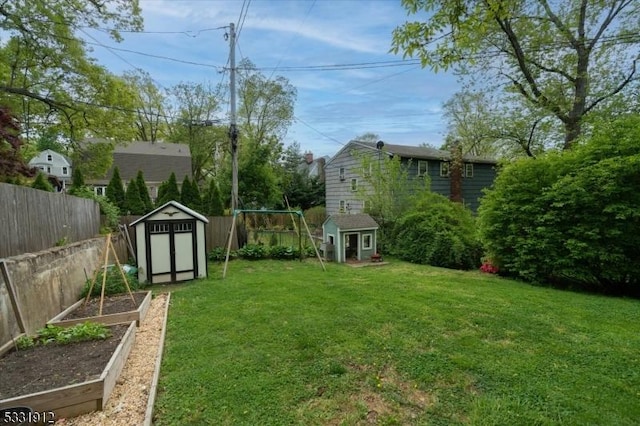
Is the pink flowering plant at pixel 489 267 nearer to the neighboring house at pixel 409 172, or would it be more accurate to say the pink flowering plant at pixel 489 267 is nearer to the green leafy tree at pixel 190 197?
the neighboring house at pixel 409 172

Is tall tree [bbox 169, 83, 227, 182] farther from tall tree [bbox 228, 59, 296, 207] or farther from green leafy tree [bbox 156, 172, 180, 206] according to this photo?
green leafy tree [bbox 156, 172, 180, 206]

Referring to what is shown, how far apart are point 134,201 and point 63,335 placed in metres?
12.3

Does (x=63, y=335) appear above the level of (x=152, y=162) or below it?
below

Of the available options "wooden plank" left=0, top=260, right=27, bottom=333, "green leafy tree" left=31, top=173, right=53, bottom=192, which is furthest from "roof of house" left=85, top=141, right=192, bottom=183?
"wooden plank" left=0, top=260, right=27, bottom=333

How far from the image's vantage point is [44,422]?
2.57 m

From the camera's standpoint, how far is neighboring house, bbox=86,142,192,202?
2455 cm

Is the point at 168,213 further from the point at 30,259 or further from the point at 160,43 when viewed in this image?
the point at 160,43

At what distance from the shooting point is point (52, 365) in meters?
3.22

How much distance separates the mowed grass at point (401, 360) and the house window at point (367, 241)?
5.54 meters

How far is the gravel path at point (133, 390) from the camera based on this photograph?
2635 mm

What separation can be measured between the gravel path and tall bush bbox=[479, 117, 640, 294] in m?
8.33

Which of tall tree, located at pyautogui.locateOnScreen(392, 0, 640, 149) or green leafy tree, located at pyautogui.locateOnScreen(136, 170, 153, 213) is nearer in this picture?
tall tree, located at pyautogui.locateOnScreen(392, 0, 640, 149)

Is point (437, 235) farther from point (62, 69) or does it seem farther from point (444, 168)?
point (62, 69)

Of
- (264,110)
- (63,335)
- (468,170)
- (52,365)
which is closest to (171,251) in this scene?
(63,335)
